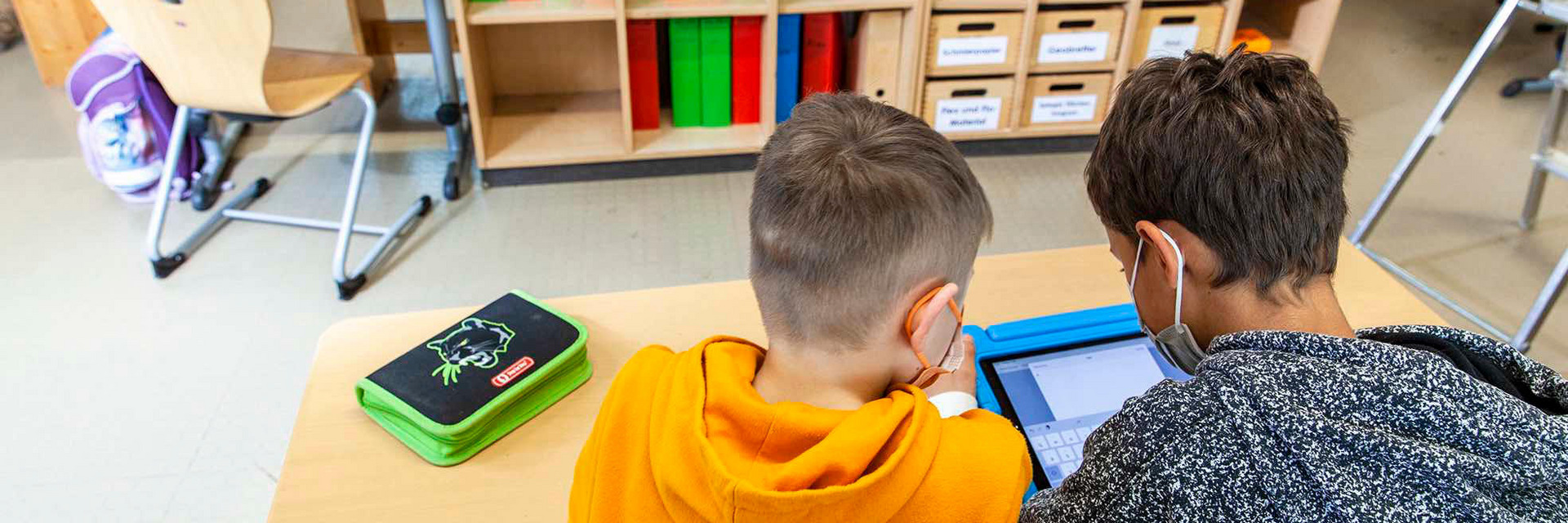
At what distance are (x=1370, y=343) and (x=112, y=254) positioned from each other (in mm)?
2759

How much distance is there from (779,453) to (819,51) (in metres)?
2.12

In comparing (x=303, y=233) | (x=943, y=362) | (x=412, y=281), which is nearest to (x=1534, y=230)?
(x=943, y=362)

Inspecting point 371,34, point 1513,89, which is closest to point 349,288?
point 371,34

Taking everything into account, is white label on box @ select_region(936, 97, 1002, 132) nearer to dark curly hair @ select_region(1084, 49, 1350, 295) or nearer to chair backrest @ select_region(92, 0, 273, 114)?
chair backrest @ select_region(92, 0, 273, 114)

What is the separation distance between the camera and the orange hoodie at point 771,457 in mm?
778

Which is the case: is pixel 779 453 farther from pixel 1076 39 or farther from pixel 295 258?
pixel 1076 39

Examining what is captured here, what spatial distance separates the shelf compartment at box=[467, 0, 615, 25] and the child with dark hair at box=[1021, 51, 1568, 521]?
1793 millimetres

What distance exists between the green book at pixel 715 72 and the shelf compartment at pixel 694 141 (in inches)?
1.6

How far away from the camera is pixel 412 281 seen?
241 cm

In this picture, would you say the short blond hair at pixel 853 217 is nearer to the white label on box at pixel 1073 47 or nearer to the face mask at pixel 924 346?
the face mask at pixel 924 346

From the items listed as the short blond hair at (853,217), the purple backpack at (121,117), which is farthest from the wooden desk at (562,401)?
the purple backpack at (121,117)

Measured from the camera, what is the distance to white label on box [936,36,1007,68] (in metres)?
2.75

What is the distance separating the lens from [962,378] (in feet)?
3.68

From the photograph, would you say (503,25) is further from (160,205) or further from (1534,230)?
(1534,230)
